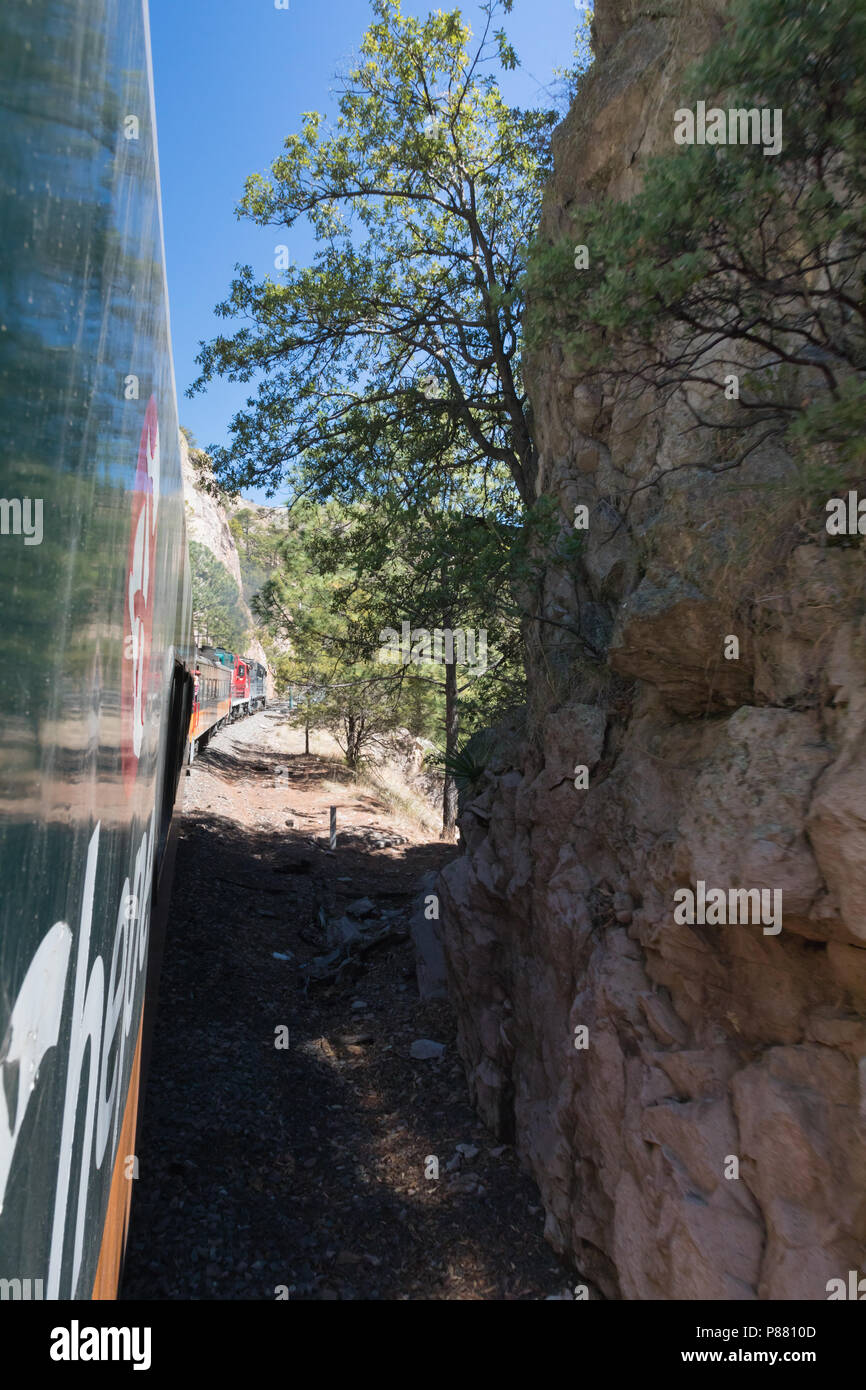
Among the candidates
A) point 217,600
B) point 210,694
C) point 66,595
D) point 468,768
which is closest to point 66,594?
point 66,595

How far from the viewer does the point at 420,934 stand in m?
9.60

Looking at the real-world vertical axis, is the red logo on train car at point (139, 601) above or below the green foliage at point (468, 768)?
above

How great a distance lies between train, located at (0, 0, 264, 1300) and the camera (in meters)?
1.03

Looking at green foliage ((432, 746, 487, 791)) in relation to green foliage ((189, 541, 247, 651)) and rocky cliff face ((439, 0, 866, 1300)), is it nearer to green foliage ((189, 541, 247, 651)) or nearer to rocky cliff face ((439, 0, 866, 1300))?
rocky cliff face ((439, 0, 866, 1300))

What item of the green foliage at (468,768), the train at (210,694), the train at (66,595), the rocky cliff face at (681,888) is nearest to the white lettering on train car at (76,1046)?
the train at (66,595)

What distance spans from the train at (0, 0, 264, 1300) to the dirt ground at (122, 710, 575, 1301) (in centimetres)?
297

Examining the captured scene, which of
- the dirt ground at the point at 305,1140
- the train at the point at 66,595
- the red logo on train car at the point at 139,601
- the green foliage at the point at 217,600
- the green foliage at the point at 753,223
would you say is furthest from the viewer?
the green foliage at the point at 217,600

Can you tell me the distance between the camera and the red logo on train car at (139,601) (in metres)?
2.30

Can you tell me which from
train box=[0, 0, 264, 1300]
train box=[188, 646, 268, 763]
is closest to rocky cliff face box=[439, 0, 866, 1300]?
train box=[0, 0, 264, 1300]

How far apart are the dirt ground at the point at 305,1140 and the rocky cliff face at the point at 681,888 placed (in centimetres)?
41

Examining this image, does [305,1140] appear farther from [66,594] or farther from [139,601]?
[66,594]

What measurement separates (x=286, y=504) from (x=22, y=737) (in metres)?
11.5

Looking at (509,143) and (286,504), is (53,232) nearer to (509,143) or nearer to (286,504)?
(286,504)

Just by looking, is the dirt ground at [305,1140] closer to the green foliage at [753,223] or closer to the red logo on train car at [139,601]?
the red logo on train car at [139,601]
